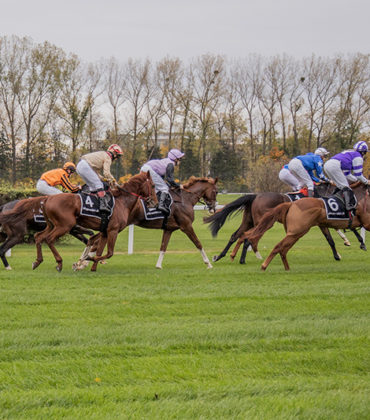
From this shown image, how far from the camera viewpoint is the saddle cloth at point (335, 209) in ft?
35.6

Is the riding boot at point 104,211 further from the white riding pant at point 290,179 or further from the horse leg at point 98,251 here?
the white riding pant at point 290,179

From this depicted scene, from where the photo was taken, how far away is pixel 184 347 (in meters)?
5.43

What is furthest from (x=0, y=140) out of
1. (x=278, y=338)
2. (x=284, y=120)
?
(x=278, y=338)

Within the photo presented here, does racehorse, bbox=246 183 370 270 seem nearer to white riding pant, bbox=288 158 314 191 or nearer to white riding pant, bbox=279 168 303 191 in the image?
white riding pant, bbox=288 158 314 191

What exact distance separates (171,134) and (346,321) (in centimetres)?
5281

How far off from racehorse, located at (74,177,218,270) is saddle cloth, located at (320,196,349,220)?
2.44 m

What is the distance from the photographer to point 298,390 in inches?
169

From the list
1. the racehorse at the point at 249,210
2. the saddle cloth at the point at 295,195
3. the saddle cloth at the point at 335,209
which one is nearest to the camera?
the saddle cloth at the point at 335,209

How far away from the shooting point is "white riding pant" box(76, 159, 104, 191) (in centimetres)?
1108

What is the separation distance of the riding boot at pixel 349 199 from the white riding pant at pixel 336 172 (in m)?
0.14

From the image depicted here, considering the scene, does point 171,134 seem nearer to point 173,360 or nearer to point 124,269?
point 124,269

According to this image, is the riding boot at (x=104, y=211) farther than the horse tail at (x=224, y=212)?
No

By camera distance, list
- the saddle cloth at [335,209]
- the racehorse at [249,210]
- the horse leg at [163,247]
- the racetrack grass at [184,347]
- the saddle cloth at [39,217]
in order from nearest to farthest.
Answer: the racetrack grass at [184,347]
the saddle cloth at [335,209]
the horse leg at [163,247]
the saddle cloth at [39,217]
the racehorse at [249,210]

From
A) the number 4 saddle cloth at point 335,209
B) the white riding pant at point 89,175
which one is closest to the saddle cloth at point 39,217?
the white riding pant at point 89,175
